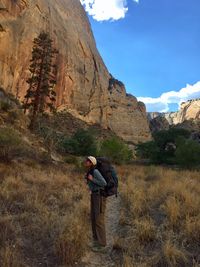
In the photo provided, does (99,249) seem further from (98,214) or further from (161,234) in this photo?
(161,234)

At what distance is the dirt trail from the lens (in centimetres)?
641

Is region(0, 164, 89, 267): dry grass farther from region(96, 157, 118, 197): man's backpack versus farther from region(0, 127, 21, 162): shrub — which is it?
region(0, 127, 21, 162): shrub

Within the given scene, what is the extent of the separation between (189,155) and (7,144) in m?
22.1

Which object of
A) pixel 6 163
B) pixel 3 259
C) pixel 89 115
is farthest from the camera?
pixel 89 115

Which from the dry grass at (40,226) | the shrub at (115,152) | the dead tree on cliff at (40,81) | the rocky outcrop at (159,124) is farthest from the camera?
the rocky outcrop at (159,124)

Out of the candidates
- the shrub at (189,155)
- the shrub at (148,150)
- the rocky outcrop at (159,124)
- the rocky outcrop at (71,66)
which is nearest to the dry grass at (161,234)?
the shrub at (189,155)

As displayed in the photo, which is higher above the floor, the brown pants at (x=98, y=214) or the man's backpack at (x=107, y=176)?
the man's backpack at (x=107, y=176)

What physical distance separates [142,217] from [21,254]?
4.00m

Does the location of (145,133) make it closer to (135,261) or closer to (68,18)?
(68,18)

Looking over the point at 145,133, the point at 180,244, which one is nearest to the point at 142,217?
the point at 180,244

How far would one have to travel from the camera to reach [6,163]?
18.9 m

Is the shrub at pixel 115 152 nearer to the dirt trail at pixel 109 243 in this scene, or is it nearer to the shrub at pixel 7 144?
the shrub at pixel 7 144

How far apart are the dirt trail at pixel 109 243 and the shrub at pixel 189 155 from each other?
1040 inches

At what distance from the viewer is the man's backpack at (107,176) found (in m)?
7.13
